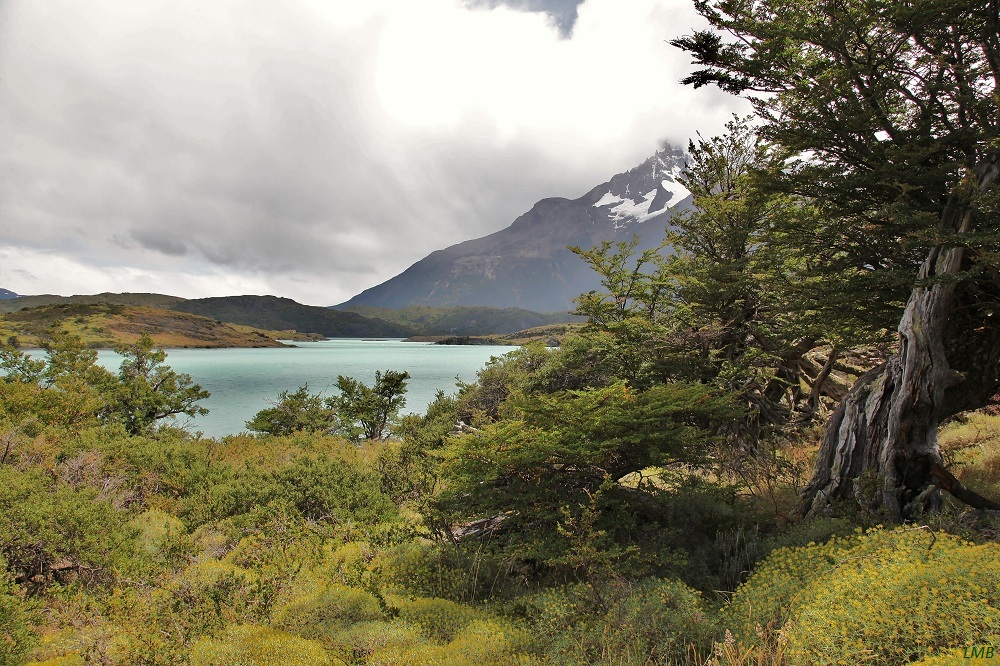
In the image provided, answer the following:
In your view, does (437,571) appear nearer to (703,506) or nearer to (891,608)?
(703,506)

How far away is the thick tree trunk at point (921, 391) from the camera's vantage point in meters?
5.99

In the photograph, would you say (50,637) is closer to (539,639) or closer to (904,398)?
(539,639)

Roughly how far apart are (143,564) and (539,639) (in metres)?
5.64

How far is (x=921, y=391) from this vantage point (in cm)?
613

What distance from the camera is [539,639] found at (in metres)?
4.04

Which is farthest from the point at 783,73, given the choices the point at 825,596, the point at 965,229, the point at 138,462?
A: the point at 138,462

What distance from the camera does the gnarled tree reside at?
5875mm

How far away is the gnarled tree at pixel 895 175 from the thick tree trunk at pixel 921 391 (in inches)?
0.7

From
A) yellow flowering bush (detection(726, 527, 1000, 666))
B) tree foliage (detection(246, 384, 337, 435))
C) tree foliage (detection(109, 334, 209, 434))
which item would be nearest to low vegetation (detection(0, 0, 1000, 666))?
yellow flowering bush (detection(726, 527, 1000, 666))

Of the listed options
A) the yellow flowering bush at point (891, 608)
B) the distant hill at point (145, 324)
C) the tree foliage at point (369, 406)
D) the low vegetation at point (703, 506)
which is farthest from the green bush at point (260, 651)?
the distant hill at point (145, 324)

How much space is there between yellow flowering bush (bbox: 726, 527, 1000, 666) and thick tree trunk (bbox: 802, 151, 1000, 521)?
8.66ft

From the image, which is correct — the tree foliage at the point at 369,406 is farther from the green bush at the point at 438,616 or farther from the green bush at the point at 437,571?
the green bush at the point at 438,616

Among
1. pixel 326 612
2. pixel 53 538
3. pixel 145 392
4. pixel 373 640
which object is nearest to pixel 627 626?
pixel 373 640

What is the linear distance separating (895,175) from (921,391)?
285 centimetres
